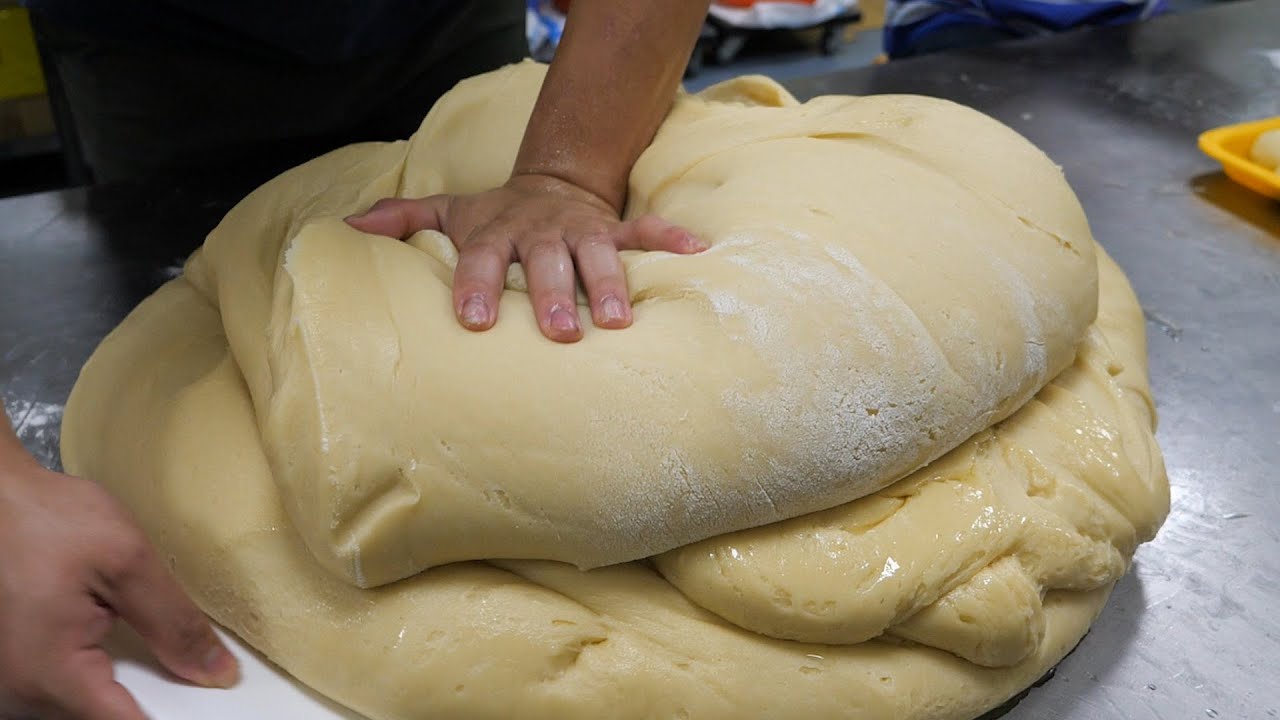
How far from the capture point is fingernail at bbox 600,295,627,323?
3.52 ft

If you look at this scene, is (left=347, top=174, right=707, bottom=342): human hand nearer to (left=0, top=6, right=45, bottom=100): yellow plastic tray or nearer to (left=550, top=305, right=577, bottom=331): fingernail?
(left=550, top=305, right=577, bottom=331): fingernail

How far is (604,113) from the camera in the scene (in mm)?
1375

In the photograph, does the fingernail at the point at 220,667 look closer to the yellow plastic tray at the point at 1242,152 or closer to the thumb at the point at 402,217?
the thumb at the point at 402,217

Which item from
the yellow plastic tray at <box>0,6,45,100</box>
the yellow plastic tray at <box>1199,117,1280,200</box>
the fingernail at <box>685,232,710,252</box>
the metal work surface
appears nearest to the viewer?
the fingernail at <box>685,232,710,252</box>

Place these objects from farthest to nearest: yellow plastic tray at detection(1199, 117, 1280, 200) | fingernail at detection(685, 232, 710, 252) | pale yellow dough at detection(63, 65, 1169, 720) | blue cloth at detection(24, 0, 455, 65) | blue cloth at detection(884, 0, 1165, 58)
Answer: blue cloth at detection(884, 0, 1165, 58)
yellow plastic tray at detection(1199, 117, 1280, 200)
blue cloth at detection(24, 0, 455, 65)
fingernail at detection(685, 232, 710, 252)
pale yellow dough at detection(63, 65, 1169, 720)

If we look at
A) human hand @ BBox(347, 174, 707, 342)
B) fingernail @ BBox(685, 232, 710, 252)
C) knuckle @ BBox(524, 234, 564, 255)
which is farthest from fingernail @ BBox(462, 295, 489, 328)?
fingernail @ BBox(685, 232, 710, 252)

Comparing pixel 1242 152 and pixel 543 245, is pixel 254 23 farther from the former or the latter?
pixel 1242 152

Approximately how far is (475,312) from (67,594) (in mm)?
442

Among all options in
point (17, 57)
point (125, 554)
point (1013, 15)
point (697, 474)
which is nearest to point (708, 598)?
point (697, 474)

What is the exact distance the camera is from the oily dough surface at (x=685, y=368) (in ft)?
3.26

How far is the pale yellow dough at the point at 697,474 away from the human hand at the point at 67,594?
14 cm

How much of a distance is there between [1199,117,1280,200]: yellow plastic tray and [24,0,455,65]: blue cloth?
1.65 m

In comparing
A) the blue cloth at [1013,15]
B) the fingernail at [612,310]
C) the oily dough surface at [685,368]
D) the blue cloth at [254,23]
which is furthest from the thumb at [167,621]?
the blue cloth at [1013,15]

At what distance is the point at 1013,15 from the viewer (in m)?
3.04
